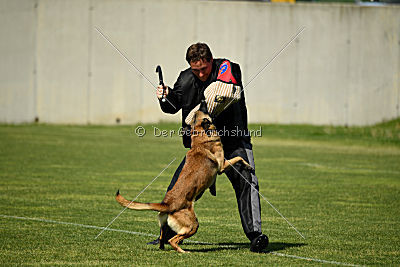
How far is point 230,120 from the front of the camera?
7871mm

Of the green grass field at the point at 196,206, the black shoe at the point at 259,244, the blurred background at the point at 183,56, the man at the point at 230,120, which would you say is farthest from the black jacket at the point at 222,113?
the blurred background at the point at 183,56

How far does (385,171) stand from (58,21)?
60.5 ft

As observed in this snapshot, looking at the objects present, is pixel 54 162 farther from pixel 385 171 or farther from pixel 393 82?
pixel 393 82

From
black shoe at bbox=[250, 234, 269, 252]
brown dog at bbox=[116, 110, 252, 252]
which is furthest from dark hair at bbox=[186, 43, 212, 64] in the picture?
black shoe at bbox=[250, 234, 269, 252]

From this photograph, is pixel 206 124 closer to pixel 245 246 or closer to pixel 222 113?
pixel 222 113

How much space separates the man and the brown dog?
0.19m

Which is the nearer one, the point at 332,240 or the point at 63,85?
the point at 332,240

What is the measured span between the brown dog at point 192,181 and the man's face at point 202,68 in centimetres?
41

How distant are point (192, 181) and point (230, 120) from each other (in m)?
0.96

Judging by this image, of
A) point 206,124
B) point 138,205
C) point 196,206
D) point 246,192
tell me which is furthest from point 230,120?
point 196,206

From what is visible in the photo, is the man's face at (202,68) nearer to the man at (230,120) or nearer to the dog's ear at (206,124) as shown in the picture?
the man at (230,120)

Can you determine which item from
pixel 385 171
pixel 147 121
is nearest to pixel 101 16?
pixel 147 121

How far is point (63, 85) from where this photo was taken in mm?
31094

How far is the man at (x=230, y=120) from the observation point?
770cm
